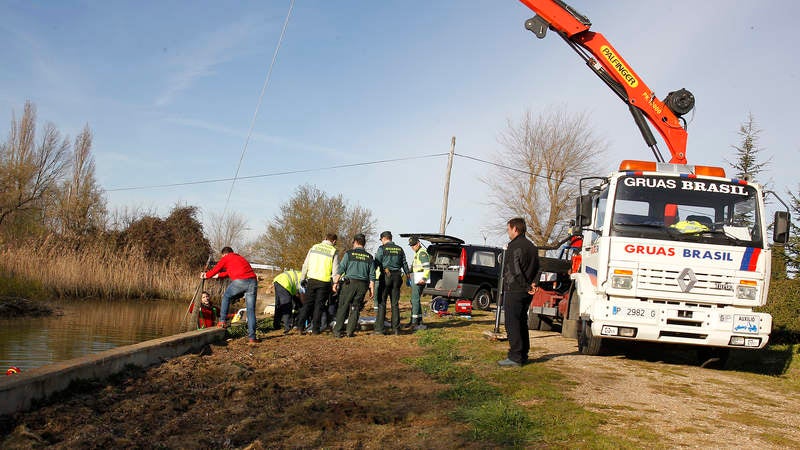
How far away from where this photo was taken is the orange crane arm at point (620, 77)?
40.8 feet

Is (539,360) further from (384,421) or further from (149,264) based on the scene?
(149,264)

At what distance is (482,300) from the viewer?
754 inches

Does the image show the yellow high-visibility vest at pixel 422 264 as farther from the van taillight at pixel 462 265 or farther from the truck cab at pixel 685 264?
the truck cab at pixel 685 264

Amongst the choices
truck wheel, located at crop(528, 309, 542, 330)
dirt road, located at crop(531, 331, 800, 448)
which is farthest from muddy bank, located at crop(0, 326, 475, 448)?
truck wheel, located at crop(528, 309, 542, 330)

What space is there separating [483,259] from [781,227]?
10809mm

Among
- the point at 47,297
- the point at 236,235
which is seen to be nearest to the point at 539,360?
the point at 47,297

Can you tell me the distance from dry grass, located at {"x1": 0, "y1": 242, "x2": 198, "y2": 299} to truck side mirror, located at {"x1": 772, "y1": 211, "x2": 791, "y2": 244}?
723 inches

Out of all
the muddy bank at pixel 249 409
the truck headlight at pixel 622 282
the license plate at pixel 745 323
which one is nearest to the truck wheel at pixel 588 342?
the truck headlight at pixel 622 282

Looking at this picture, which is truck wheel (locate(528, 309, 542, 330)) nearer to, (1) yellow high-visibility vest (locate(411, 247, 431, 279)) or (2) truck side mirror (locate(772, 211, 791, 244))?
(1) yellow high-visibility vest (locate(411, 247, 431, 279))

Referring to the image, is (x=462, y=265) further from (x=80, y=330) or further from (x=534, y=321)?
(x=80, y=330)

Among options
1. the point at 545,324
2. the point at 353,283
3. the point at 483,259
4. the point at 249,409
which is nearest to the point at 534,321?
the point at 545,324

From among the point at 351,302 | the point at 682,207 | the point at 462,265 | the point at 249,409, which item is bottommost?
the point at 249,409

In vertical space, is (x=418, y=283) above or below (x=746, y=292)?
below

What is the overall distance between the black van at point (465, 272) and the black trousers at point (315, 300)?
7.22m
